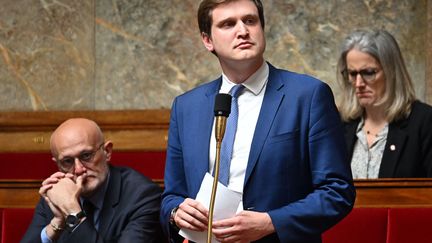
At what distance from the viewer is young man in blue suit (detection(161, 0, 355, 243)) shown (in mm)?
2680

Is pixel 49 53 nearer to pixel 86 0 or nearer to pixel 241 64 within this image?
pixel 86 0

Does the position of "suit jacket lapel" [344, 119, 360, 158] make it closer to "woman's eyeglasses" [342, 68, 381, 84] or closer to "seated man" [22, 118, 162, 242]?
"woman's eyeglasses" [342, 68, 381, 84]

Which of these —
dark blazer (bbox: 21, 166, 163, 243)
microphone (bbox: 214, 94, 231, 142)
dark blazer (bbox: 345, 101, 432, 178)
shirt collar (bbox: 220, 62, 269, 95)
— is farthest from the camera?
dark blazer (bbox: 345, 101, 432, 178)

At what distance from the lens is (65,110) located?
5.56 meters

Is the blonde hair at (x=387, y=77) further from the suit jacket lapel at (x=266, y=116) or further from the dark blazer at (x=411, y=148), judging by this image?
the suit jacket lapel at (x=266, y=116)

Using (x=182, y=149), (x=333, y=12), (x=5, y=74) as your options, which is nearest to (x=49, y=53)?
(x=5, y=74)

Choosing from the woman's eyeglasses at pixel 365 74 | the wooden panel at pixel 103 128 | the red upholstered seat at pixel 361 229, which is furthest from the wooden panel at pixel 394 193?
the wooden panel at pixel 103 128

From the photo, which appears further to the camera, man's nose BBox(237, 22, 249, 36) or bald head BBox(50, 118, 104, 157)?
bald head BBox(50, 118, 104, 157)

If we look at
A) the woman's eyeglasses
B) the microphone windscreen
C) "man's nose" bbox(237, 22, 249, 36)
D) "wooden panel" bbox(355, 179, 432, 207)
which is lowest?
"wooden panel" bbox(355, 179, 432, 207)

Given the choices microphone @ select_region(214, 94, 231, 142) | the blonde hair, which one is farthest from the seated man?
the blonde hair

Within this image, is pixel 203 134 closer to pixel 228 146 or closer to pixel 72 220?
pixel 228 146

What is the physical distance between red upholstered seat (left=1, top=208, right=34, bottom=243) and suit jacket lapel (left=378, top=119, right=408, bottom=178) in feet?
4.74

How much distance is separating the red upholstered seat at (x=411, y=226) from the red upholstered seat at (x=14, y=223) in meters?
1.37

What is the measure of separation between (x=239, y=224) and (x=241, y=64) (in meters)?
0.50
